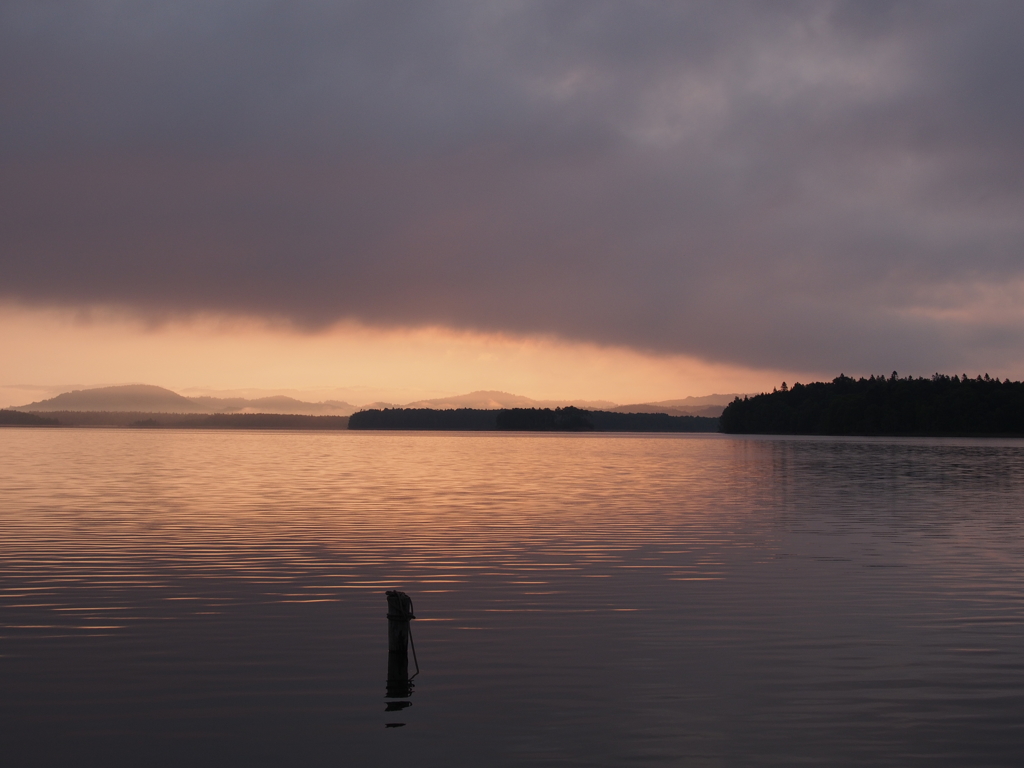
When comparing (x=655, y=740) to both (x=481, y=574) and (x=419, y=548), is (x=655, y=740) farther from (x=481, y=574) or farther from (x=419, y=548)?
(x=419, y=548)

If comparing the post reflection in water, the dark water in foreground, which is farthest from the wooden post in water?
the dark water in foreground

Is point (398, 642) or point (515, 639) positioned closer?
point (398, 642)

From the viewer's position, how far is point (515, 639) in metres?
20.1

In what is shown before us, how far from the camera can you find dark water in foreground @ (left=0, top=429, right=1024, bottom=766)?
45.7ft

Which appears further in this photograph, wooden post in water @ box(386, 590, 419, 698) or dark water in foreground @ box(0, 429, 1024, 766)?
wooden post in water @ box(386, 590, 419, 698)

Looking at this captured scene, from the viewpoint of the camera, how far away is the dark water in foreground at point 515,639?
1393cm

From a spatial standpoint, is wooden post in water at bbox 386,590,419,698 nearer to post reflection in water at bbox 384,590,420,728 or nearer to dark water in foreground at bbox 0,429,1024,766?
post reflection in water at bbox 384,590,420,728

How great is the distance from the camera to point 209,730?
14211 millimetres

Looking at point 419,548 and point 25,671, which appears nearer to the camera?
point 25,671

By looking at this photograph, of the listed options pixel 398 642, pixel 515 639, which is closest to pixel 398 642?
pixel 398 642

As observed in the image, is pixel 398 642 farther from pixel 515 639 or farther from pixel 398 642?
pixel 515 639

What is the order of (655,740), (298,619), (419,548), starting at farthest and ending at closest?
(419,548)
(298,619)
(655,740)

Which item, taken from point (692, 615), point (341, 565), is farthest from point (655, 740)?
point (341, 565)

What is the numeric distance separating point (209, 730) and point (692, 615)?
1227 centimetres
